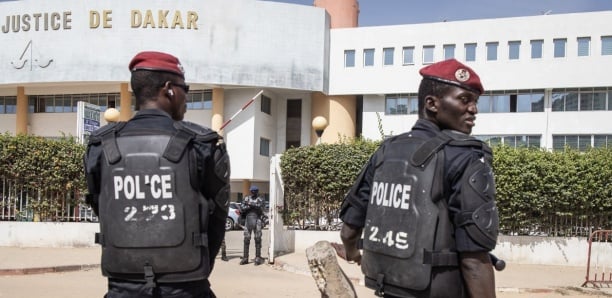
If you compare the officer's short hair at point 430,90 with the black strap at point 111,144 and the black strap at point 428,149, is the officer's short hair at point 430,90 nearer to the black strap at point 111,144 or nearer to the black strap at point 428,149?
the black strap at point 428,149

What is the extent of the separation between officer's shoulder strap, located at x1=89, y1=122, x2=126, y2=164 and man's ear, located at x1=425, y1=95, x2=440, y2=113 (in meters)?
1.52

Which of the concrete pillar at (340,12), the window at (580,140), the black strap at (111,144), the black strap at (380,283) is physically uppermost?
the concrete pillar at (340,12)

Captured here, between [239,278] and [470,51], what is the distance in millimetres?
28971

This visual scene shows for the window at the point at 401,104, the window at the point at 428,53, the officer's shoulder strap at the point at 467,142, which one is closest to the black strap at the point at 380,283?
the officer's shoulder strap at the point at 467,142

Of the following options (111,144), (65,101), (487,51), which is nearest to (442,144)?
(111,144)

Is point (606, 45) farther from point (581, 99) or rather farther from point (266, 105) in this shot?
point (266, 105)

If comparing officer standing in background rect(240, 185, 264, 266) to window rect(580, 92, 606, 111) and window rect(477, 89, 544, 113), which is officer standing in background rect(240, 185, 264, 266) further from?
window rect(580, 92, 606, 111)

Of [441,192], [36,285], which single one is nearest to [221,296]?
[36,285]

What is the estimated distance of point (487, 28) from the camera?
36.6m

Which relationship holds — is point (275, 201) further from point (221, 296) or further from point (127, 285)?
point (127, 285)

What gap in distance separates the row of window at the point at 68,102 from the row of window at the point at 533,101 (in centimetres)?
1230

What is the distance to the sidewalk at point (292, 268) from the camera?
11164 millimetres

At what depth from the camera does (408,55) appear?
37688 millimetres

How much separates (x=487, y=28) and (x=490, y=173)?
3605 centimetres
